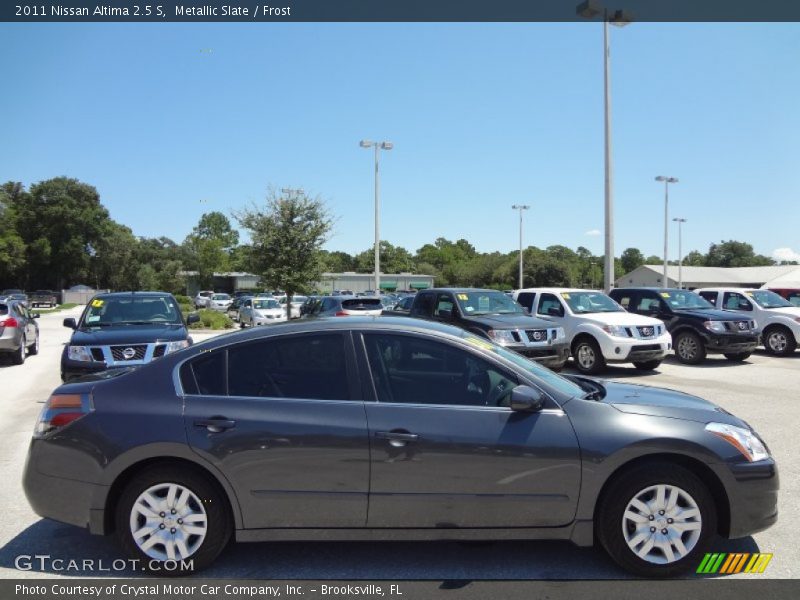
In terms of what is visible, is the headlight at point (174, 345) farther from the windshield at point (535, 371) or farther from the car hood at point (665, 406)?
the car hood at point (665, 406)

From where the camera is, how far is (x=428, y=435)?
3604mm

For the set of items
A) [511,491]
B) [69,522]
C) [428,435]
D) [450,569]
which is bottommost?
[450,569]

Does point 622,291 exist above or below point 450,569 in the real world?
above

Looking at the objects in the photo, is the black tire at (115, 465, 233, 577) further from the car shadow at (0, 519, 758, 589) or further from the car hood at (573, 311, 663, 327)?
the car hood at (573, 311, 663, 327)

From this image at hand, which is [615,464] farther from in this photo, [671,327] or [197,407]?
[671,327]

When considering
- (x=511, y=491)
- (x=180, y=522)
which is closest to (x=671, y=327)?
(x=511, y=491)

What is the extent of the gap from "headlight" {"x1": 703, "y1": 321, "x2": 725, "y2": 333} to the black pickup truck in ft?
14.0

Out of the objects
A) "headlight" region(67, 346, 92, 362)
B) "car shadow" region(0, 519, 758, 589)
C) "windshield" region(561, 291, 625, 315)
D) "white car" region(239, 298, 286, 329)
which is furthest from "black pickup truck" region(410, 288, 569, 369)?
"white car" region(239, 298, 286, 329)

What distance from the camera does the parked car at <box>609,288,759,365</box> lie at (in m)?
13.8

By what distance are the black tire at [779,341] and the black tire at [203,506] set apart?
16.6 metres

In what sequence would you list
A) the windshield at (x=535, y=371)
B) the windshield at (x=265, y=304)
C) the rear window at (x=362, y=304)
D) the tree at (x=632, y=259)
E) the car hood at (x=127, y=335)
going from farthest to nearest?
the tree at (x=632, y=259) → the windshield at (x=265, y=304) → the rear window at (x=362, y=304) → the car hood at (x=127, y=335) → the windshield at (x=535, y=371)

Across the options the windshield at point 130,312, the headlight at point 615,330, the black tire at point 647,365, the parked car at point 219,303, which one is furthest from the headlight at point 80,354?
the parked car at point 219,303

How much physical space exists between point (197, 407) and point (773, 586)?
3.54 metres

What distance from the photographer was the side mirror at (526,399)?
3.62 m
